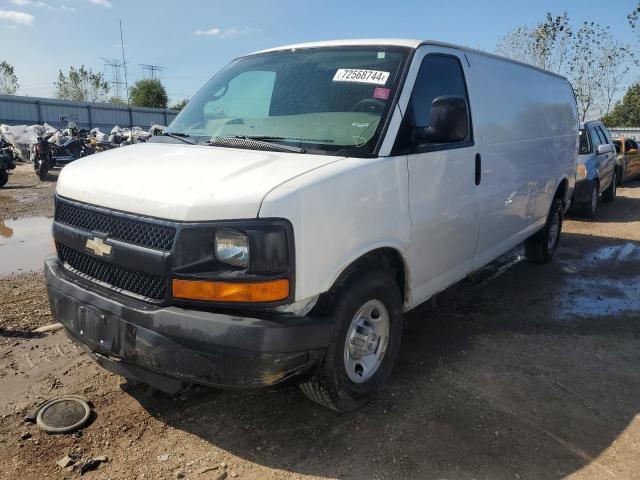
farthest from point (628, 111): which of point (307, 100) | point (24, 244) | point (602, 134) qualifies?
point (307, 100)

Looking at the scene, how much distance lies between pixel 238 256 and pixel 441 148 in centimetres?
180

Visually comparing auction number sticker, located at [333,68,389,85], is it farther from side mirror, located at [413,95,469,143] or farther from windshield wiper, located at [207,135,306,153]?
windshield wiper, located at [207,135,306,153]

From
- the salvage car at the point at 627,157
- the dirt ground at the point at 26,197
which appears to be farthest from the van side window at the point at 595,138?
the dirt ground at the point at 26,197

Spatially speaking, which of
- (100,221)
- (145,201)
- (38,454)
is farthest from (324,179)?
(38,454)

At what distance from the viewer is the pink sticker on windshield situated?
3252 millimetres

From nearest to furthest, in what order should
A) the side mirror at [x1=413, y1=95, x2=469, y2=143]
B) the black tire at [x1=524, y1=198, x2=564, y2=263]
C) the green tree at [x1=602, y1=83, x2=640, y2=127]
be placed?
the side mirror at [x1=413, y1=95, x2=469, y2=143] → the black tire at [x1=524, y1=198, x2=564, y2=263] → the green tree at [x1=602, y1=83, x2=640, y2=127]

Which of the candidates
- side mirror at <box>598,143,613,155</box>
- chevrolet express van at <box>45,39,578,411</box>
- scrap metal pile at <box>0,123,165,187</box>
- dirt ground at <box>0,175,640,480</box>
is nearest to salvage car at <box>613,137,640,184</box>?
side mirror at <box>598,143,613,155</box>

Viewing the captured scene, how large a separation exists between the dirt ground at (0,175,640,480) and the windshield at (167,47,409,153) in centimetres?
167

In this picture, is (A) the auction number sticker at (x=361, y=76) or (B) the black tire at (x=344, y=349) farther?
(A) the auction number sticker at (x=361, y=76)

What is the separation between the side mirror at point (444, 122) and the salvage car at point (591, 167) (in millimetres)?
7079

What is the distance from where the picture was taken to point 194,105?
13.4 feet

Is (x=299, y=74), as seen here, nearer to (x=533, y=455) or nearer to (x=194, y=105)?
(x=194, y=105)

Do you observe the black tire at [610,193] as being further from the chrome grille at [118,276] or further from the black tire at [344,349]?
the chrome grille at [118,276]

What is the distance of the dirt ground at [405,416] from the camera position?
2768mm
